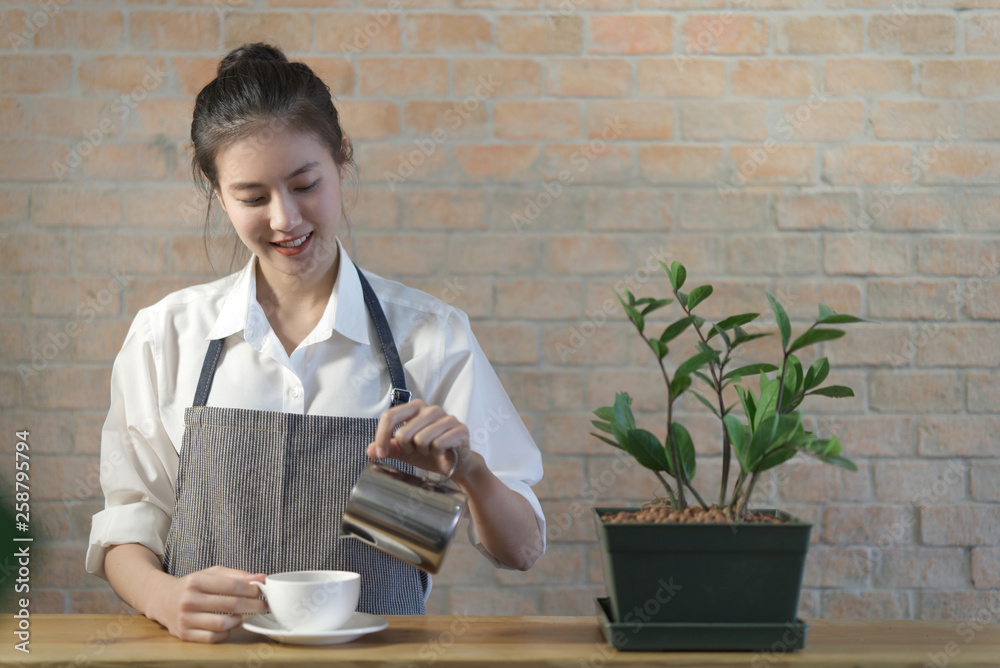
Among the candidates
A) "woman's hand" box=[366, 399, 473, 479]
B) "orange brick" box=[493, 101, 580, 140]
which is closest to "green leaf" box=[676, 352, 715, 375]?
"woman's hand" box=[366, 399, 473, 479]

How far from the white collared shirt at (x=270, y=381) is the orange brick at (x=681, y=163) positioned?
711 mm

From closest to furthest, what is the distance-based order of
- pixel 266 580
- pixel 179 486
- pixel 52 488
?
pixel 266 580, pixel 179 486, pixel 52 488

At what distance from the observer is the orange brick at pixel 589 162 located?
6.16 ft

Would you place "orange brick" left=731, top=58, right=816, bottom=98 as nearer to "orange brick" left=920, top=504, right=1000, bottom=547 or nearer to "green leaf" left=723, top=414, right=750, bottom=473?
"orange brick" left=920, top=504, right=1000, bottom=547

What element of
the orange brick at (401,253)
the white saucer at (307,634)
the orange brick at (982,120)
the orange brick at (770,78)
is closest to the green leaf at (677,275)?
the white saucer at (307,634)

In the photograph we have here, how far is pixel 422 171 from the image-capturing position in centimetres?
188

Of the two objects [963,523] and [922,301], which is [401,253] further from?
[963,523]

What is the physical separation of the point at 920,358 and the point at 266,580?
1525 mm

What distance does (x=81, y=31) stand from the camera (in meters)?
1.88

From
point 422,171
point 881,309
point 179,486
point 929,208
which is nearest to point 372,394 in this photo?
point 179,486

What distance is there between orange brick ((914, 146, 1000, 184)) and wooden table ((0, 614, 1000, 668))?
1.16 meters

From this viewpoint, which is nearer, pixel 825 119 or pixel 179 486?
pixel 179 486

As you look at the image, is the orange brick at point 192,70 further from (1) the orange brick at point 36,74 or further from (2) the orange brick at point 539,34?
(2) the orange brick at point 539,34

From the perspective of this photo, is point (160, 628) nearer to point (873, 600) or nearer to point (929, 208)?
point (873, 600)
